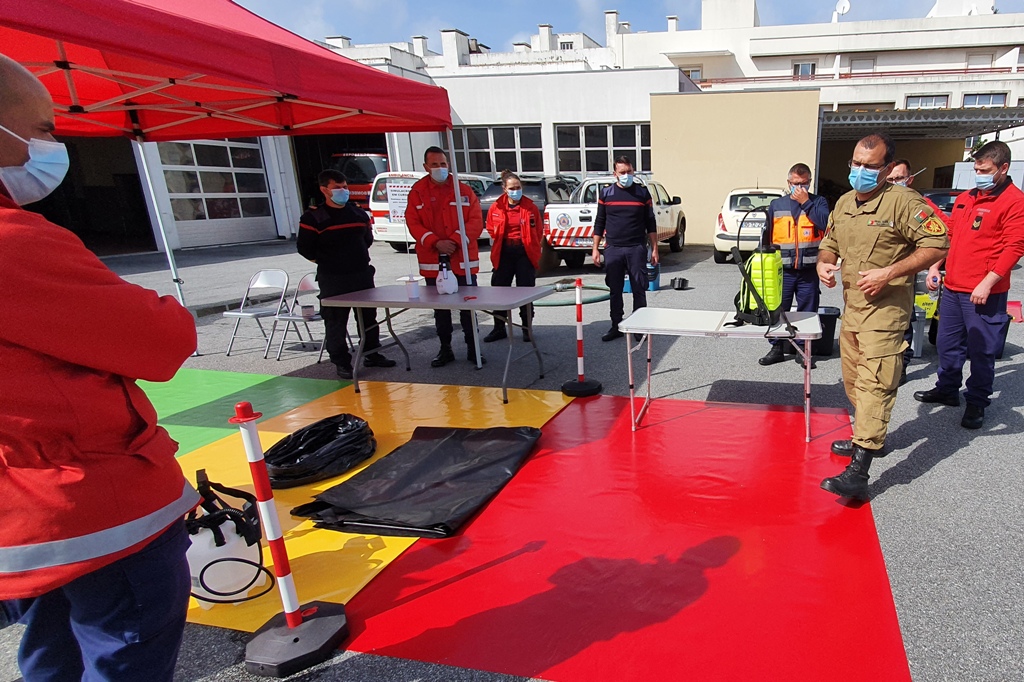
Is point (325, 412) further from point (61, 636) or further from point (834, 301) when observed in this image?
point (834, 301)

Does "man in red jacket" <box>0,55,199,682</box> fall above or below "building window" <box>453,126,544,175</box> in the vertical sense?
below

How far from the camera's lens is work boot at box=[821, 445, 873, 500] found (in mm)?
3131

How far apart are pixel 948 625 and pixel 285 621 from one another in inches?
104

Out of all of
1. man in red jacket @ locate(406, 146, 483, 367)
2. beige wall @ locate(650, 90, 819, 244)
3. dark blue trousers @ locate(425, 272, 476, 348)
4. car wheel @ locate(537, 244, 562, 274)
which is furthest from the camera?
beige wall @ locate(650, 90, 819, 244)

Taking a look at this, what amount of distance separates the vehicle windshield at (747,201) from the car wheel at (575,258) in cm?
302

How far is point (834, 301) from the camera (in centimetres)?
842

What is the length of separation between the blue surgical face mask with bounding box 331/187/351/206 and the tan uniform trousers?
4441mm

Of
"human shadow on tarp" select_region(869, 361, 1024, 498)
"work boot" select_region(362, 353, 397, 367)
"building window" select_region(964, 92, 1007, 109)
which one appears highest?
"building window" select_region(964, 92, 1007, 109)

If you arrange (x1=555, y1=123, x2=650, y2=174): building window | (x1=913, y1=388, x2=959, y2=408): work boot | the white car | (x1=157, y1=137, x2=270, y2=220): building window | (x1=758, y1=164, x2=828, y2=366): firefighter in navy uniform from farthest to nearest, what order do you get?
(x1=555, y1=123, x2=650, y2=174): building window < (x1=157, y1=137, x2=270, y2=220): building window < the white car < (x1=758, y1=164, x2=828, y2=366): firefighter in navy uniform < (x1=913, y1=388, x2=959, y2=408): work boot

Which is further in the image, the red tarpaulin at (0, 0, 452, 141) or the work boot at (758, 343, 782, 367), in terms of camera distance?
the work boot at (758, 343, 782, 367)

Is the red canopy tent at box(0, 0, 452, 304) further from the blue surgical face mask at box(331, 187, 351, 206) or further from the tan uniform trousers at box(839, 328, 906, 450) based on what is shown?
the tan uniform trousers at box(839, 328, 906, 450)

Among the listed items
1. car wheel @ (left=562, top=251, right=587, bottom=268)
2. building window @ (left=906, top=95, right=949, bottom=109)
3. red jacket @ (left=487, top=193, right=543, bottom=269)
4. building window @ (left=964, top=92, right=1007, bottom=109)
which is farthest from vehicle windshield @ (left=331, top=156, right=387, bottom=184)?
building window @ (left=964, top=92, right=1007, bottom=109)

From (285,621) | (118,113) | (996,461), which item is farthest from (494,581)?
(118,113)

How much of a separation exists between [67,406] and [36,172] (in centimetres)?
52
